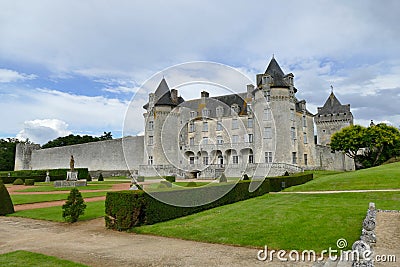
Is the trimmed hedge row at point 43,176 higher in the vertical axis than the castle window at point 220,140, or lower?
lower

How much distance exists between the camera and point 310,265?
5.57 m

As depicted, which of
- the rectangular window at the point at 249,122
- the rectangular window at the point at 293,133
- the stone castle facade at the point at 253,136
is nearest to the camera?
the stone castle facade at the point at 253,136

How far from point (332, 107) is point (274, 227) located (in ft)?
161

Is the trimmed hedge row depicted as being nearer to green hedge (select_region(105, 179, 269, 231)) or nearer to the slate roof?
green hedge (select_region(105, 179, 269, 231))

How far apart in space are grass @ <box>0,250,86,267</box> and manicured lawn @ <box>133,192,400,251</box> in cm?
294

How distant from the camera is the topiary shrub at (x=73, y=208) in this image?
1060 cm

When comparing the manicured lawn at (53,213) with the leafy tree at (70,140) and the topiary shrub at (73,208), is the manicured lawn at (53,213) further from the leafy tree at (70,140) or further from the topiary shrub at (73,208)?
the leafy tree at (70,140)

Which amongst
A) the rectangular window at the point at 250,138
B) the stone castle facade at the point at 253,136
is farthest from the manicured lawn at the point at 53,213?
the rectangular window at the point at 250,138

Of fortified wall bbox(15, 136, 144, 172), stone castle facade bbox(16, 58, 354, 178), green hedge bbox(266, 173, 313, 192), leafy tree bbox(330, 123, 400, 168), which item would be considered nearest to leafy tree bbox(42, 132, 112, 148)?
fortified wall bbox(15, 136, 144, 172)

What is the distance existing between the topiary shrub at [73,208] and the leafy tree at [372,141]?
34573 mm

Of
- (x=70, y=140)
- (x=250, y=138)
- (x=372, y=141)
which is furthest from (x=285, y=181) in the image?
(x=70, y=140)

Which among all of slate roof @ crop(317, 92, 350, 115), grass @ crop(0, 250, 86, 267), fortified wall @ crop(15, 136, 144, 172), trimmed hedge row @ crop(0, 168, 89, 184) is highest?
slate roof @ crop(317, 92, 350, 115)

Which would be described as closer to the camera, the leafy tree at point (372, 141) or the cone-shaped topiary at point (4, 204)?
the cone-shaped topiary at point (4, 204)

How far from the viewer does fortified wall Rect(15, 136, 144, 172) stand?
4769 cm
